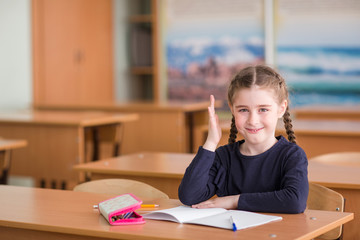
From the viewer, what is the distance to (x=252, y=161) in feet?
5.90

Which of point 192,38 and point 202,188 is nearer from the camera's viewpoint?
point 202,188

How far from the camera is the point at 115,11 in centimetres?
701

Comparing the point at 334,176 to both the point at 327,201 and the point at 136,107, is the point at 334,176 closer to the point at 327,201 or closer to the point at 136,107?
the point at 327,201

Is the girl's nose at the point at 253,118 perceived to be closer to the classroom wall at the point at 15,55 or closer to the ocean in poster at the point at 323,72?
the classroom wall at the point at 15,55

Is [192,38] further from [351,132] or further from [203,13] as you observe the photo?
[351,132]

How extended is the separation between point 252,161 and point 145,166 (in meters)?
1.04

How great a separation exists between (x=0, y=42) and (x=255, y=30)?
2.96 metres

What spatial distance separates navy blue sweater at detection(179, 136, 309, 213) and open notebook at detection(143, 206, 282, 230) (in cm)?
8

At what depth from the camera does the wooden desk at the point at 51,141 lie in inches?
165

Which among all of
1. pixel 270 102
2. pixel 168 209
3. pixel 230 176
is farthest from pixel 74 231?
pixel 270 102

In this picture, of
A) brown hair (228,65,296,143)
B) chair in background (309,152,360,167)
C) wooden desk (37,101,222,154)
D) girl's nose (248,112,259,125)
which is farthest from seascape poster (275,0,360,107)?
girl's nose (248,112,259,125)

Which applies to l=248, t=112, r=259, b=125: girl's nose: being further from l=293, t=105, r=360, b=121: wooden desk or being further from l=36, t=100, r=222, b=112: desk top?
l=36, t=100, r=222, b=112: desk top

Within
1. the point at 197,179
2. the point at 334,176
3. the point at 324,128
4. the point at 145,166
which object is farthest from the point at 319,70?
the point at 197,179

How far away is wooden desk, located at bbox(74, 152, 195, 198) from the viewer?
8.50ft
